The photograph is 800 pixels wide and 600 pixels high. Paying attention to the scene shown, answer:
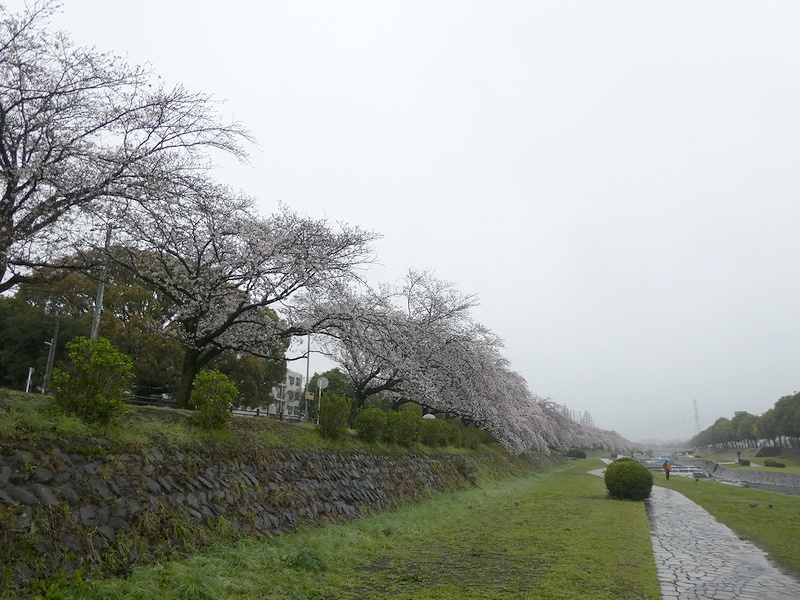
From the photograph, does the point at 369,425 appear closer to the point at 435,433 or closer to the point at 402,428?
the point at 402,428

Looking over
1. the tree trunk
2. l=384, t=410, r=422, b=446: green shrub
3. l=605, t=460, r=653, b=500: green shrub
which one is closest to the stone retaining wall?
the tree trunk

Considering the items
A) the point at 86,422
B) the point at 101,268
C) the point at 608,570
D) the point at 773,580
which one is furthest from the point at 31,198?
the point at 773,580

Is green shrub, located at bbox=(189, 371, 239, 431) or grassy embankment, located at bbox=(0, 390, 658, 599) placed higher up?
green shrub, located at bbox=(189, 371, 239, 431)

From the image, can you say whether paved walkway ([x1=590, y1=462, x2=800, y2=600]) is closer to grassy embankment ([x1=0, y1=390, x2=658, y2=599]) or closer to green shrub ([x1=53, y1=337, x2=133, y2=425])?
grassy embankment ([x1=0, y1=390, x2=658, y2=599])

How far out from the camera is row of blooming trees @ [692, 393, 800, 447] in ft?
187

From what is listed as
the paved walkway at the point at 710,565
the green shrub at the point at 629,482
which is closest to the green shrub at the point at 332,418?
the paved walkway at the point at 710,565

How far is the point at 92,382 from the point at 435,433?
16450 mm

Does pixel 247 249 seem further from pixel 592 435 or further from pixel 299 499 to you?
pixel 592 435

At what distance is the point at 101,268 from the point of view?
9984 millimetres

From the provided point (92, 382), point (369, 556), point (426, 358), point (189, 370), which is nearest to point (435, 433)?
point (426, 358)

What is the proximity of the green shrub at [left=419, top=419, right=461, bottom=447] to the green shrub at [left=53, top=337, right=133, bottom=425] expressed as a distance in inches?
557

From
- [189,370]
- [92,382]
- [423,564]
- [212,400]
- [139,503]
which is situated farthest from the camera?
[189,370]

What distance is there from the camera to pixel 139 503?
266 inches

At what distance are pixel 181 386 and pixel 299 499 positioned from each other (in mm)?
5361
